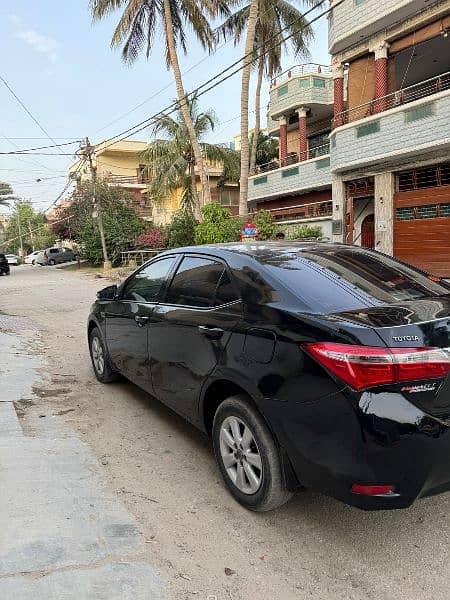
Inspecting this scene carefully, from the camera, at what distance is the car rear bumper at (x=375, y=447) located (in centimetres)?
229

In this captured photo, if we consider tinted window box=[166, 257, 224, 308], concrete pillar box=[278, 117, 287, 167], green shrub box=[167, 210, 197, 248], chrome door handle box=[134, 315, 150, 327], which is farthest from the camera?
green shrub box=[167, 210, 197, 248]

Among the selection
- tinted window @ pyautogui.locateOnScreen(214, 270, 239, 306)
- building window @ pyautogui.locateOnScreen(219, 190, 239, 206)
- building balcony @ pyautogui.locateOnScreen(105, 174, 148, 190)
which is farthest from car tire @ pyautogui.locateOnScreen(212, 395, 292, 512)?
building balcony @ pyautogui.locateOnScreen(105, 174, 148, 190)

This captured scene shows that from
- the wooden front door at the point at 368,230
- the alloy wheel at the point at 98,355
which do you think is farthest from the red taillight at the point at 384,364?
the wooden front door at the point at 368,230

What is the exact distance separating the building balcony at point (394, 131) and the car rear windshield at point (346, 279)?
10.4 m

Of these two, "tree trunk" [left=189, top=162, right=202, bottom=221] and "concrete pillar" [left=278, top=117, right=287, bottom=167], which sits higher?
"concrete pillar" [left=278, top=117, right=287, bottom=167]

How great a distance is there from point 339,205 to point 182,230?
11331 mm

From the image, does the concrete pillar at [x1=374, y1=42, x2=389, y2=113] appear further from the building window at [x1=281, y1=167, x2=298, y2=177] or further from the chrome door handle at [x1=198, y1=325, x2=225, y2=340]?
the chrome door handle at [x1=198, y1=325, x2=225, y2=340]

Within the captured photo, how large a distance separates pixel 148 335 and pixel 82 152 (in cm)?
2743

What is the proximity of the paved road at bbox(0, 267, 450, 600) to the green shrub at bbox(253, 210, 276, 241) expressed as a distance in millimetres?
15564

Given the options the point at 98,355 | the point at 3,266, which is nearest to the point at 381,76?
the point at 98,355

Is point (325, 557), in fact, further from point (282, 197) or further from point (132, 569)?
point (282, 197)

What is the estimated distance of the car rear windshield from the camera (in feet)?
9.39

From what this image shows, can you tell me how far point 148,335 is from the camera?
4.11 meters

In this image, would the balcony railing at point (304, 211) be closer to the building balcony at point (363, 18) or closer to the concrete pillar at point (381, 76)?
the concrete pillar at point (381, 76)
